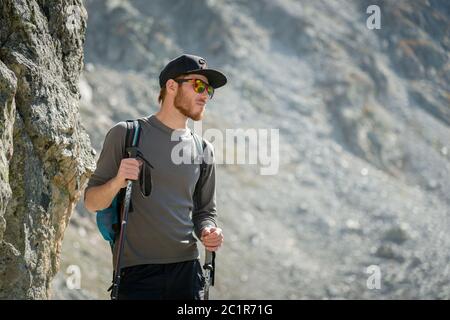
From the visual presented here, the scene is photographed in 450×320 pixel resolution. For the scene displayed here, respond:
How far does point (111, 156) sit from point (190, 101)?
0.71m

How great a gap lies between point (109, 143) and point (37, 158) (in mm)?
1006

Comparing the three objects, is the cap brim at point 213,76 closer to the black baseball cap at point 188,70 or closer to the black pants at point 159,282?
the black baseball cap at point 188,70

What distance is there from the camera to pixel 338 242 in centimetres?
3509

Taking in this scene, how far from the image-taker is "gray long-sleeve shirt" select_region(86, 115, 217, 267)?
4.67 m

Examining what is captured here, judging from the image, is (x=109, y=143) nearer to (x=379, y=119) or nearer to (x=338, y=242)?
(x=338, y=242)

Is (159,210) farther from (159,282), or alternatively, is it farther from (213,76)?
(213,76)

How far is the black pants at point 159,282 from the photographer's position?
15.0ft

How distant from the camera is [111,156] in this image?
4.77 meters

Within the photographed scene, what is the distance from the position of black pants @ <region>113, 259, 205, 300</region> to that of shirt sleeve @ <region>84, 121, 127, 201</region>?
64cm

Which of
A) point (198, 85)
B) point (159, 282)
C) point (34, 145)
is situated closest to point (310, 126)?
point (34, 145)

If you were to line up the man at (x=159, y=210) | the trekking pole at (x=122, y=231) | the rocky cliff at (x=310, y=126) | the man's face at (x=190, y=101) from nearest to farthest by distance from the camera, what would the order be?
1. the trekking pole at (x=122, y=231)
2. the man at (x=159, y=210)
3. the man's face at (x=190, y=101)
4. the rocky cliff at (x=310, y=126)

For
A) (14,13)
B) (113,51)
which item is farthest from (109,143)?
(113,51)

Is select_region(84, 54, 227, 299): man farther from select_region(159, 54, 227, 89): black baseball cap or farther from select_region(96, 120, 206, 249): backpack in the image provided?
select_region(159, 54, 227, 89): black baseball cap

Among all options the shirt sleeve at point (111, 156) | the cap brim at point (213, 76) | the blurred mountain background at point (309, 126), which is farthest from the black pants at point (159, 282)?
the blurred mountain background at point (309, 126)
